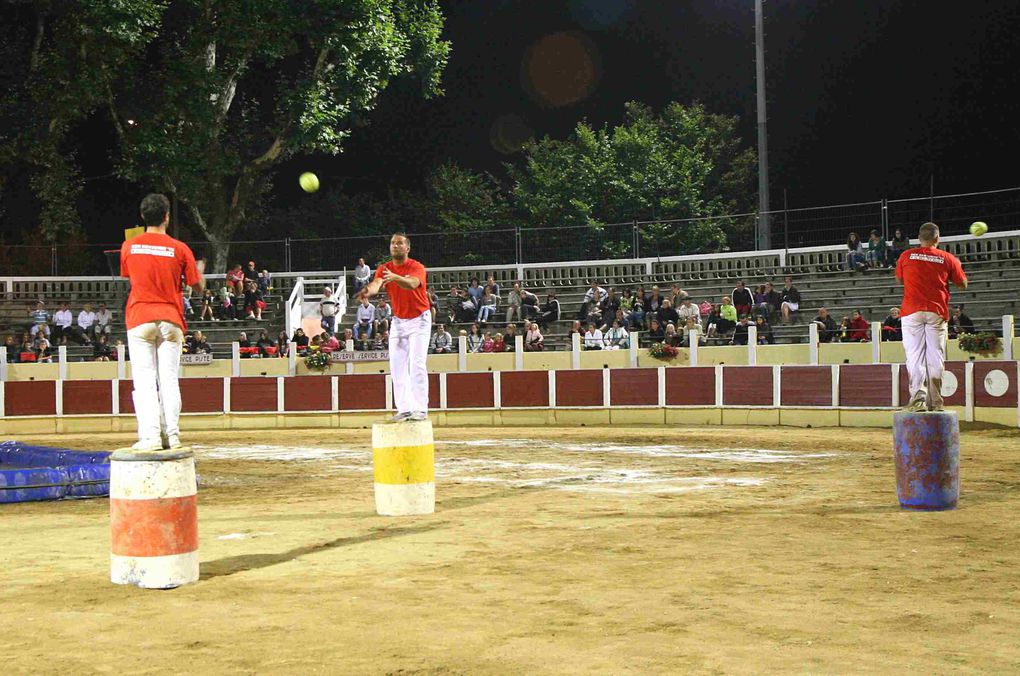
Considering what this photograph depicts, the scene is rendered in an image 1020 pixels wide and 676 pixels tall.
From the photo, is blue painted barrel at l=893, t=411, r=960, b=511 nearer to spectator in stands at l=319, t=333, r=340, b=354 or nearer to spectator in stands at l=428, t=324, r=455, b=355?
spectator in stands at l=428, t=324, r=455, b=355

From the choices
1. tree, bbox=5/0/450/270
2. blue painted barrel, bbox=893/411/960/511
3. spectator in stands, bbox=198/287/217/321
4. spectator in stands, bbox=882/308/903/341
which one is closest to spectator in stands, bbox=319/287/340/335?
spectator in stands, bbox=198/287/217/321

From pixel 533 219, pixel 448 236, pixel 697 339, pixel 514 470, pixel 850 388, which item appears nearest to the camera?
pixel 514 470

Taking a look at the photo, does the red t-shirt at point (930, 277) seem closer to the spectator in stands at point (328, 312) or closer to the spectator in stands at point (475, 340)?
the spectator in stands at point (475, 340)

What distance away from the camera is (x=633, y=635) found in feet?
20.2

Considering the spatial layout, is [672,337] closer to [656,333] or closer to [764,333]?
[656,333]

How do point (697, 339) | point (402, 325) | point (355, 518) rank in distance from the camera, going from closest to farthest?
point (355, 518) → point (402, 325) → point (697, 339)

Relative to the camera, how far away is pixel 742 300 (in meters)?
26.8

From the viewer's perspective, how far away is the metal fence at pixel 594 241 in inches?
1220

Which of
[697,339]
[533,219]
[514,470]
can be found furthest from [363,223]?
[514,470]

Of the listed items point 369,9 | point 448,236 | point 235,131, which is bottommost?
point 448,236

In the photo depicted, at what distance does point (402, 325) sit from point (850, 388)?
13682mm

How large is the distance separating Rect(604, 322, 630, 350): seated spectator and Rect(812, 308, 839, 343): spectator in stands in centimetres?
416

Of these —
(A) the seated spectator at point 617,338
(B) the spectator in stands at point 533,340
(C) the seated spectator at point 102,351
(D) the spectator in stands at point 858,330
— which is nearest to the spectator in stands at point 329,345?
(B) the spectator in stands at point 533,340

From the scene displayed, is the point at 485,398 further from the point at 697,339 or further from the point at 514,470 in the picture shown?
the point at 514,470
